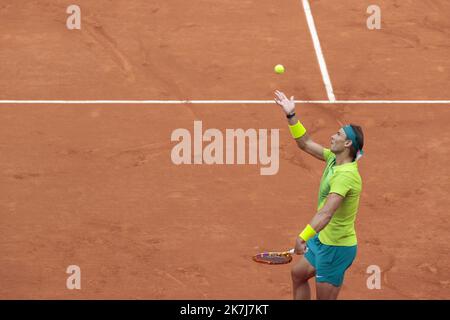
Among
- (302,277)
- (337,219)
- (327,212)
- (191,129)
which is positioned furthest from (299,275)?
(191,129)

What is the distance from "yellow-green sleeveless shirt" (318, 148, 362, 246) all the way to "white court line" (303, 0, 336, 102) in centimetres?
629

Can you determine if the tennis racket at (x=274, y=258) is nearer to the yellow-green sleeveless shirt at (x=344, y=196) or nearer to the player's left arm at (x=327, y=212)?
the yellow-green sleeveless shirt at (x=344, y=196)

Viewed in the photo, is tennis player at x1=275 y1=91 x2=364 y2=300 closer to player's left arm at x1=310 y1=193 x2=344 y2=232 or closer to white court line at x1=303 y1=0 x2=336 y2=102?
player's left arm at x1=310 y1=193 x2=344 y2=232

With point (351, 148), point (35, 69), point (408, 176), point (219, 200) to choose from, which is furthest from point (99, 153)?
point (351, 148)

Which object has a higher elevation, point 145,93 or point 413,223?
point 145,93

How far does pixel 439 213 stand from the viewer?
496 inches

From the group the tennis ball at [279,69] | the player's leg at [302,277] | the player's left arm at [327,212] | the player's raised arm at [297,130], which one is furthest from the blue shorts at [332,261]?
the tennis ball at [279,69]

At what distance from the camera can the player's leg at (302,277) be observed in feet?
30.8

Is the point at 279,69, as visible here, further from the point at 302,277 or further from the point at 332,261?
the point at 332,261

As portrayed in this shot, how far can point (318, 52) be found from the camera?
1697 centimetres

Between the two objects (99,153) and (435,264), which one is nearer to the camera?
(435,264)

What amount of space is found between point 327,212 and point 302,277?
0.89 metres

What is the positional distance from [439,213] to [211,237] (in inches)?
111

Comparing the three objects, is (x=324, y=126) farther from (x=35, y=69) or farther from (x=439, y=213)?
(x=35, y=69)
